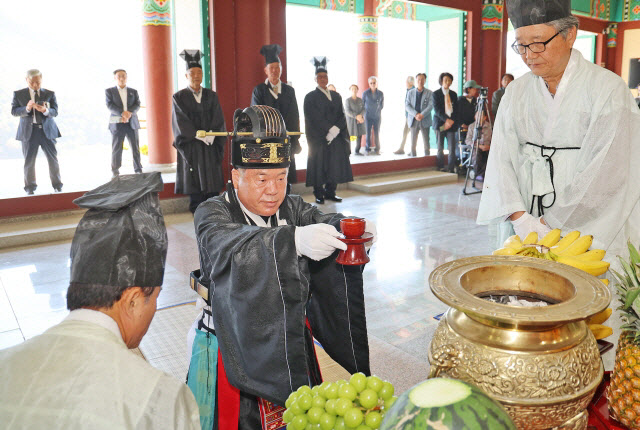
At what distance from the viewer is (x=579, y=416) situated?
37.8 inches

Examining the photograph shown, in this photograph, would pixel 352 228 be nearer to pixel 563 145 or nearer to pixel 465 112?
pixel 563 145

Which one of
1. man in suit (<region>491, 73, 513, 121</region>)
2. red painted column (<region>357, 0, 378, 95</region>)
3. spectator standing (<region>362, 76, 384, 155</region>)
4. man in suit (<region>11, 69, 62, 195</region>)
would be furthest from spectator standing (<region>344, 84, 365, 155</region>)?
man in suit (<region>11, 69, 62, 195</region>)

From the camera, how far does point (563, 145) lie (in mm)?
1997

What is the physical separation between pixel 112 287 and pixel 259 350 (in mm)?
634

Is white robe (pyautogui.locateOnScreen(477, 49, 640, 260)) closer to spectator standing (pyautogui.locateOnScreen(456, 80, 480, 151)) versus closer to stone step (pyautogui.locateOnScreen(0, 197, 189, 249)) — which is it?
stone step (pyautogui.locateOnScreen(0, 197, 189, 249))

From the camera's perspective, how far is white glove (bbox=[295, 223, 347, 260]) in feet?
4.49

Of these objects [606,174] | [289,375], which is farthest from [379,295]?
[289,375]

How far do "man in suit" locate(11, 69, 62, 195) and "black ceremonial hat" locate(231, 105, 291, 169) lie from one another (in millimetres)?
5577

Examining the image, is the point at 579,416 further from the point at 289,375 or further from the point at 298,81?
the point at 298,81

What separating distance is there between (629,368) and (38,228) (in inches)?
226

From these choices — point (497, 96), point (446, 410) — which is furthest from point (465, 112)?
point (446, 410)

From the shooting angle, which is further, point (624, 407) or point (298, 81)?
point (298, 81)

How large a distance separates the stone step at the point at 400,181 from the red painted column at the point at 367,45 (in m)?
3.03

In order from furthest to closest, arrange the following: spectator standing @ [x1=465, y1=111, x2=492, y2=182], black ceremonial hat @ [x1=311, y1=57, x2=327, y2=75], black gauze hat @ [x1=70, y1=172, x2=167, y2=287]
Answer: spectator standing @ [x1=465, y1=111, x2=492, y2=182] → black ceremonial hat @ [x1=311, y1=57, x2=327, y2=75] → black gauze hat @ [x1=70, y1=172, x2=167, y2=287]
